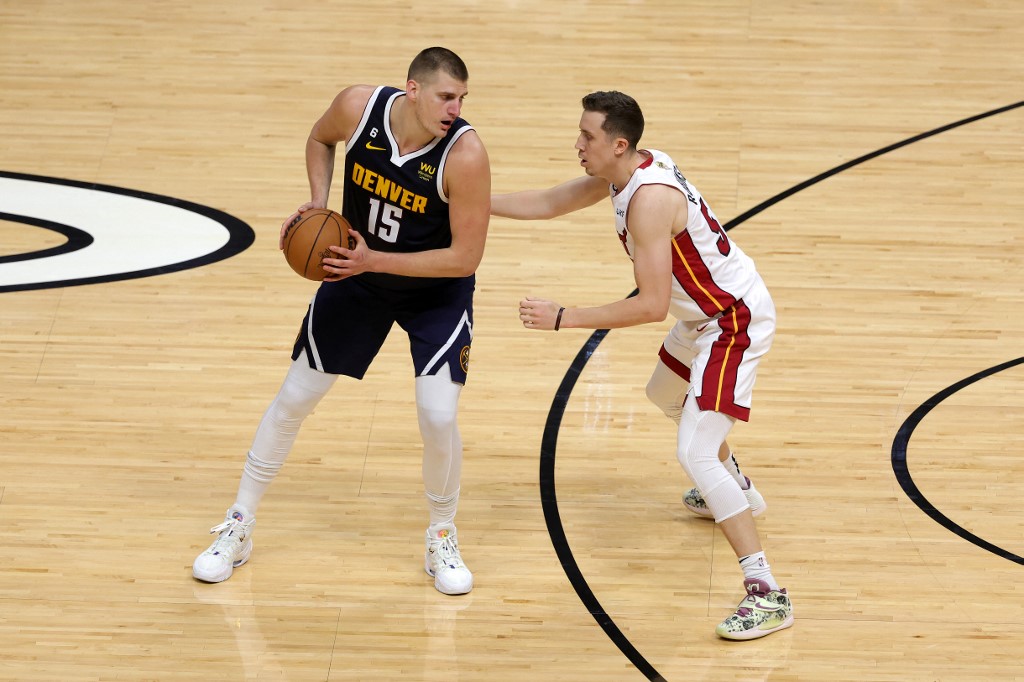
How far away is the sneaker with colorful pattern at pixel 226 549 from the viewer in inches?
187

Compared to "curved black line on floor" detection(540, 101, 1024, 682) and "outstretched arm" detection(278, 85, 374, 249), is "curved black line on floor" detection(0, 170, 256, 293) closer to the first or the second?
"curved black line on floor" detection(540, 101, 1024, 682)

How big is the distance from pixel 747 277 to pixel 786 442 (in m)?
1.21

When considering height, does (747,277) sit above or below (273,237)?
above

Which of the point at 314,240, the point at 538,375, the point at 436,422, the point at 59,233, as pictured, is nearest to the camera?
the point at 314,240

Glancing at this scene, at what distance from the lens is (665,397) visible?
497cm

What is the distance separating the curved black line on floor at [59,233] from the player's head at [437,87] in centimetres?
320

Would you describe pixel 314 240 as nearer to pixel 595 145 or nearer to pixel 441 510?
pixel 595 145

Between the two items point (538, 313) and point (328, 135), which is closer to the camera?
point (538, 313)

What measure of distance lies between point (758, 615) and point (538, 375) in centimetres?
181

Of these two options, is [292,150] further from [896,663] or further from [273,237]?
[896,663]

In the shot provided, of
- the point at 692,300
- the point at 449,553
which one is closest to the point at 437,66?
the point at 692,300

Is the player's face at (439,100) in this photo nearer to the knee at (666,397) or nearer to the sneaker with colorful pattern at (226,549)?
the knee at (666,397)

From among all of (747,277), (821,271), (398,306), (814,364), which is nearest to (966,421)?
(814,364)

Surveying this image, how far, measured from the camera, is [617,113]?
170 inches
